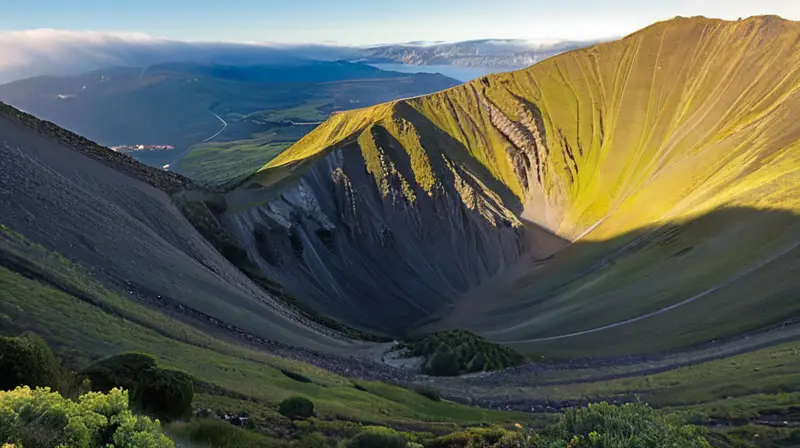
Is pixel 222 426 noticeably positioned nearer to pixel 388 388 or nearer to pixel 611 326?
pixel 388 388

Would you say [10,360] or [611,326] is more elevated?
[10,360]

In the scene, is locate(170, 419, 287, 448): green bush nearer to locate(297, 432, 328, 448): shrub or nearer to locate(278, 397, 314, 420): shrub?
locate(297, 432, 328, 448): shrub

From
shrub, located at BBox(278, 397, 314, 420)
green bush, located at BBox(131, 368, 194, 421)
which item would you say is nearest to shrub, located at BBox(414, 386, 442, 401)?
shrub, located at BBox(278, 397, 314, 420)

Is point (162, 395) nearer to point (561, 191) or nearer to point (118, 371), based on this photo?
point (118, 371)

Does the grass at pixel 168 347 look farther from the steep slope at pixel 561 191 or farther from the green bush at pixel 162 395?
the steep slope at pixel 561 191

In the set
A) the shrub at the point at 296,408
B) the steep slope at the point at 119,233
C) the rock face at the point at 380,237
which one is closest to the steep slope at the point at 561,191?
the rock face at the point at 380,237

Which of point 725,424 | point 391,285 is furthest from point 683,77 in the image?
point 725,424
